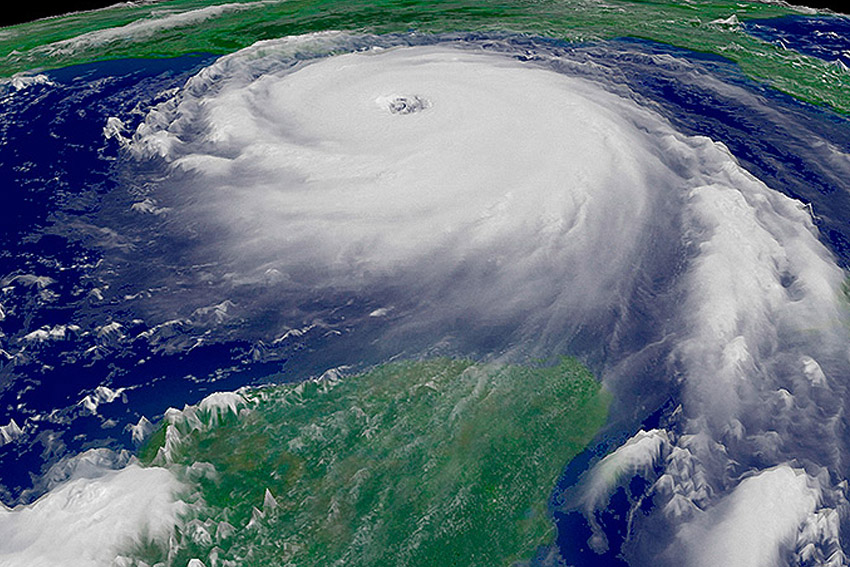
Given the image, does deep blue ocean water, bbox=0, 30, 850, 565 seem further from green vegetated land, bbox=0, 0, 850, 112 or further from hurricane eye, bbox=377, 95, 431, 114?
hurricane eye, bbox=377, 95, 431, 114

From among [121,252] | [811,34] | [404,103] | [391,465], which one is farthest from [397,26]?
[391,465]

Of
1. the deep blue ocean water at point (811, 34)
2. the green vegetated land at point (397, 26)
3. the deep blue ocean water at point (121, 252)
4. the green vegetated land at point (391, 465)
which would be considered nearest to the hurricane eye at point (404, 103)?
the deep blue ocean water at point (121, 252)

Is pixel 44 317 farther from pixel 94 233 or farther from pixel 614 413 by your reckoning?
pixel 614 413

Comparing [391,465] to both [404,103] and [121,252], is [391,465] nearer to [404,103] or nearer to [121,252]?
[121,252]

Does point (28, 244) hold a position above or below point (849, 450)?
above

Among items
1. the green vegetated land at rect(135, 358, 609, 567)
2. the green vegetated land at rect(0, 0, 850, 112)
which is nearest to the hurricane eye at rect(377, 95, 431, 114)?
the green vegetated land at rect(0, 0, 850, 112)

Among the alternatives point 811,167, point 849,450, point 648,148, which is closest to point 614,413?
point 849,450
